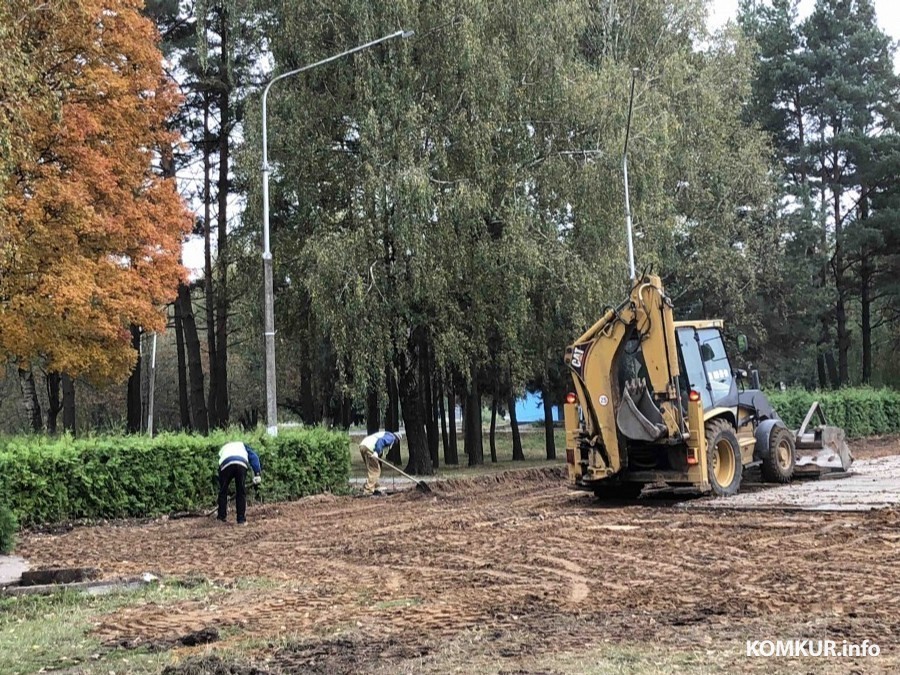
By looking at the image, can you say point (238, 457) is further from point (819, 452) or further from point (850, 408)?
point (850, 408)

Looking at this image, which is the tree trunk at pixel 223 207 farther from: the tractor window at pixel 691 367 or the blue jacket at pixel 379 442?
the tractor window at pixel 691 367

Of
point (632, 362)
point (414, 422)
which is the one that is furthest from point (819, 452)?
point (414, 422)

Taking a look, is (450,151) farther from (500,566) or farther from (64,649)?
(64,649)

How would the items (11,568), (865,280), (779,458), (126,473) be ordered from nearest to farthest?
(11,568)
(126,473)
(779,458)
(865,280)

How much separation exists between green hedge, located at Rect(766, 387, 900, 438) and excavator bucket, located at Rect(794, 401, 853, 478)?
12.6 meters

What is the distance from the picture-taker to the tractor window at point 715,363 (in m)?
15.3

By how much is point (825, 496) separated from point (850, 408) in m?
22.1

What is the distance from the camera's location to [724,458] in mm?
15289

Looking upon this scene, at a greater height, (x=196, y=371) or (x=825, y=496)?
(x=196, y=371)

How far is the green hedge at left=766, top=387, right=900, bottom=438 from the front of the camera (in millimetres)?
31359

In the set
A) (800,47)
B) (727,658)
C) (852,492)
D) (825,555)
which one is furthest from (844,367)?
(727,658)

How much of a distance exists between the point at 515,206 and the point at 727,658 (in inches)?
699

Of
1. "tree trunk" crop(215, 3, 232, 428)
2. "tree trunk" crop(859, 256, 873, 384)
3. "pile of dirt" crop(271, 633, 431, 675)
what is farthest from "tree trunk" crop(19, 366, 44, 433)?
"tree trunk" crop(859, 256, 873, 384)

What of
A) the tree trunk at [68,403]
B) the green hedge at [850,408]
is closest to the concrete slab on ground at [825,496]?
the green hedge at [850,408]
